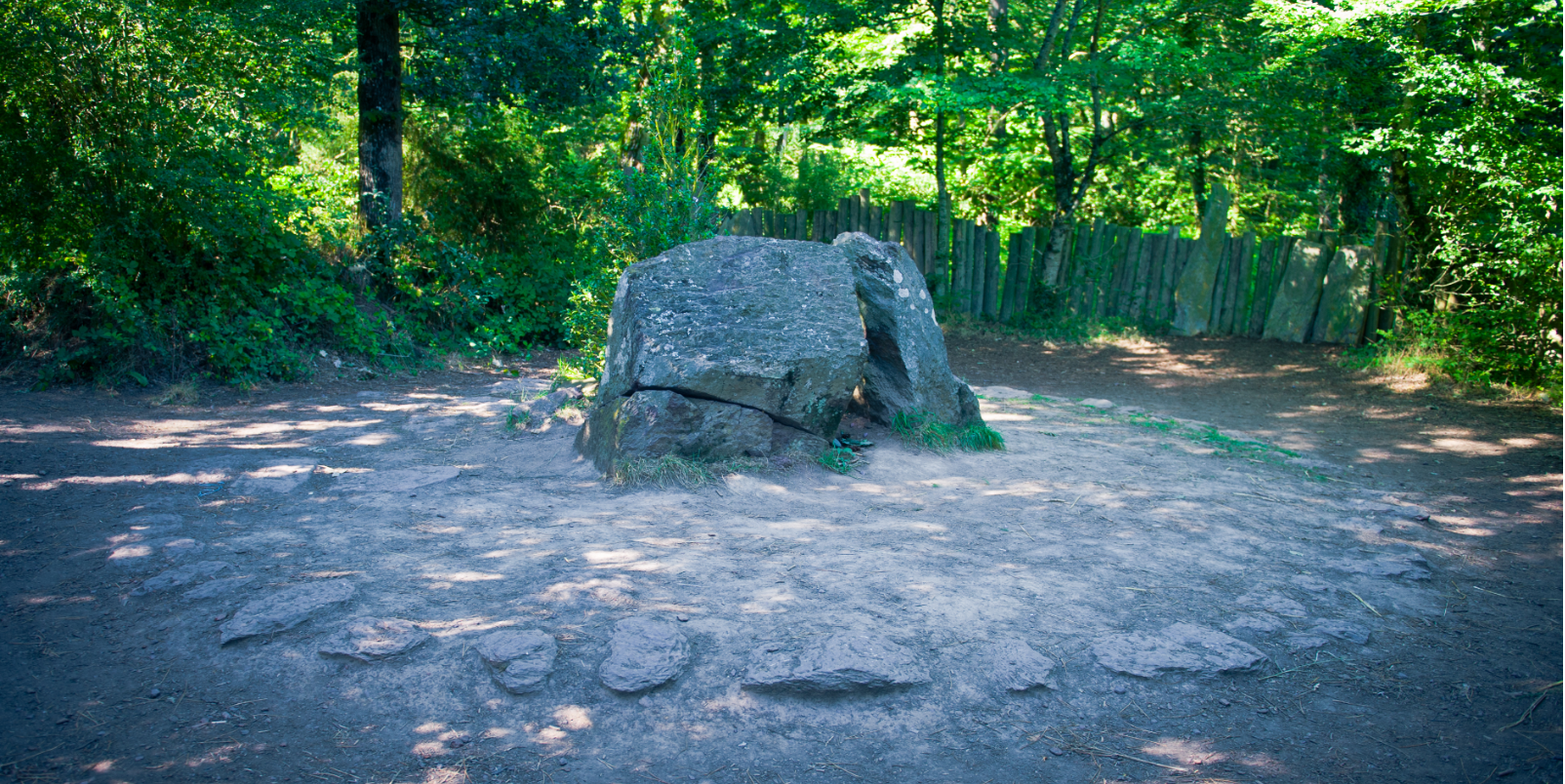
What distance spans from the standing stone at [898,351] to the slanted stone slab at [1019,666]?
287 cm

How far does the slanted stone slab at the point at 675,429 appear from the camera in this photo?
4.80 meters

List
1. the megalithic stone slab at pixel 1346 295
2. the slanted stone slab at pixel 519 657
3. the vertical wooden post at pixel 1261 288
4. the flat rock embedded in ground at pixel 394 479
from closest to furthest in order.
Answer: the slanted stone slab at pixel 519 657
the flat rock embedded in ground at pixel 394 479
the megalithic stone slab at pixel 1346 295
the vertical wooden post at pixel 1261 288

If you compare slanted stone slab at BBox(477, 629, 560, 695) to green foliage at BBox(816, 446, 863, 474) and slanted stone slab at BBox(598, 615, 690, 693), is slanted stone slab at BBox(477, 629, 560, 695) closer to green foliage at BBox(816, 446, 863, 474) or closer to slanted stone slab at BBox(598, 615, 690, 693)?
slanted stone slab at BBox(598, 615, 690, 693)

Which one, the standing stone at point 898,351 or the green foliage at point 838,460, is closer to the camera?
the green foliage at point 838,460

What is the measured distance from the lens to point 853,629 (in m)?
3.04

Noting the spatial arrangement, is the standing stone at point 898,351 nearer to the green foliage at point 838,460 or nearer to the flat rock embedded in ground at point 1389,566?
the green foliage at point 838,460

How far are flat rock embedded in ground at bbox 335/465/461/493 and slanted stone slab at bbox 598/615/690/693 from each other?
2226 millimetres

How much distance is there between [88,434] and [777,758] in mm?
5414

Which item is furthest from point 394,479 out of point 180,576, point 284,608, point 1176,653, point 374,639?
point 1176,653

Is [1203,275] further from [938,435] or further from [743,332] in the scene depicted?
[743,332]

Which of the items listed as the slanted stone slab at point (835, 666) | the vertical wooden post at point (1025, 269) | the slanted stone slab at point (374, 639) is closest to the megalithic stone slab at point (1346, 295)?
the vertical wooden post at point (1025, 269)

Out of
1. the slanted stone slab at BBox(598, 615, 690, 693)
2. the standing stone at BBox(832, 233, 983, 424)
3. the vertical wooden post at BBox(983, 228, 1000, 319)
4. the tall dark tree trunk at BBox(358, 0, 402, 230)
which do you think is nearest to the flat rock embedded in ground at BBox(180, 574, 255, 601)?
the slanted stone slab at BBox(598, 615, 690, 693)

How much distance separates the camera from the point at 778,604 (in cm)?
327

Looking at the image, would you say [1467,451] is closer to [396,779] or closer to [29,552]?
[396,779]
